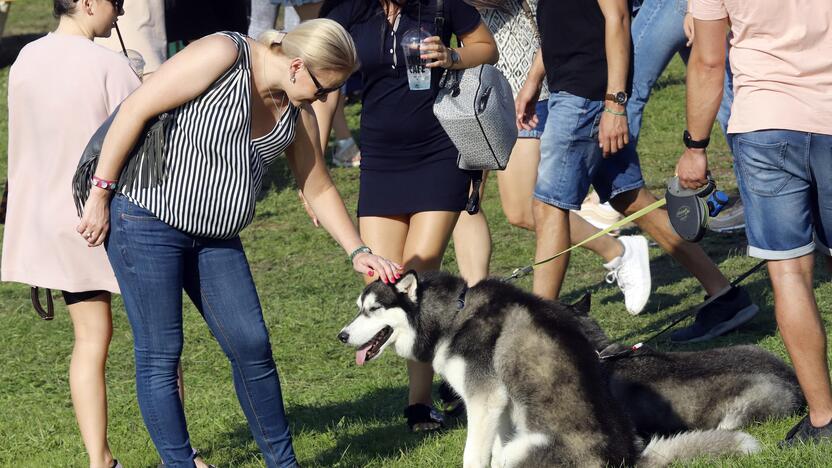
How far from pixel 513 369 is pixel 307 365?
8.02ft

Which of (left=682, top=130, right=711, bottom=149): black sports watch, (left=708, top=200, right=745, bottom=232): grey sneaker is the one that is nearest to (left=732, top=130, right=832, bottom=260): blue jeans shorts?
(left=682, top=130, right=711, bottom=149): black sports watch

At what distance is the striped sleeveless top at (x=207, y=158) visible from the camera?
3941mm

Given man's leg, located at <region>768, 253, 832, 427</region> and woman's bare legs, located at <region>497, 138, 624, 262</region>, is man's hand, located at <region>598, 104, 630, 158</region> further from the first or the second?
man's leg, located at <region>768, 253, 832, 427</region>

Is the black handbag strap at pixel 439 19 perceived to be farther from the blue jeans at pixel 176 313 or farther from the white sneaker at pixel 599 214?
the white sneaker at pixel 599 214

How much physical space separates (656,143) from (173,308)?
8.02m

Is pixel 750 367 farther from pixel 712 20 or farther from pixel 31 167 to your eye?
pixel 31 167

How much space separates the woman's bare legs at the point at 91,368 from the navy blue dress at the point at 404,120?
1.34 m

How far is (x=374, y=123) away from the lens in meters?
5.31

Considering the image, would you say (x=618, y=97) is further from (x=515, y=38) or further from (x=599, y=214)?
(x=599, y=214)

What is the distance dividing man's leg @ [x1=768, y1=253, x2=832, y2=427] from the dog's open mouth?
1663 mm

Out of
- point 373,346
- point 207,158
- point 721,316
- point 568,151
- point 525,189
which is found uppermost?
point 207,158

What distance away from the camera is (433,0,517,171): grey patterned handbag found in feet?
16.4

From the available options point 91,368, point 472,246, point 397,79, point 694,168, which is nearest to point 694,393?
point 694,168

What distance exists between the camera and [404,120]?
5207mm
